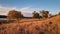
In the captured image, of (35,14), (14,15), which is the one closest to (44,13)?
(35,14)

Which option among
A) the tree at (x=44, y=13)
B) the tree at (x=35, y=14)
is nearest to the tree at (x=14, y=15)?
the tree at (x=35, y=14)

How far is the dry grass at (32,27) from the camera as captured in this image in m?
3.64

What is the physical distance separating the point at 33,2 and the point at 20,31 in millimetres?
881

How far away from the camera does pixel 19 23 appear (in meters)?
3.71

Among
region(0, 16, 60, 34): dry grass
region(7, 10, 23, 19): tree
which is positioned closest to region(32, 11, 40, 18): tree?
region(0, 16, 60, 34): dry grass

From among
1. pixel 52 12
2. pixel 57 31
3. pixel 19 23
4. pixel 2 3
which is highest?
pixel 2 3

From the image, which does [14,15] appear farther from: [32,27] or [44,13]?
[44,13]

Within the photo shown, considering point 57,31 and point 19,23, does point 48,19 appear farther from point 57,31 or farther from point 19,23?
point 19,23

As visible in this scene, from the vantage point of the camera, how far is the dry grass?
3.64 m

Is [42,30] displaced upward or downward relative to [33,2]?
downward

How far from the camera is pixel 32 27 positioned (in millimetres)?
3760

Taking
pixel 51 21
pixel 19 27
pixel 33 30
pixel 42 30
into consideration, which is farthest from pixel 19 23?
pixel 51 21

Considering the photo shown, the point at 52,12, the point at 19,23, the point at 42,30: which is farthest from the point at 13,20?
the point at 52,12

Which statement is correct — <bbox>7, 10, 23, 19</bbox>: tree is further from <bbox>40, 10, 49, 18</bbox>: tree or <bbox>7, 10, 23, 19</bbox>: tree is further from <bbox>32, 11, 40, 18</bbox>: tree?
<bbox>40, 10, 49, 18</bbox>: tree
